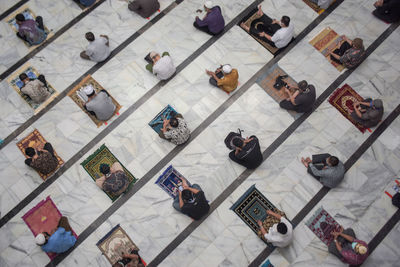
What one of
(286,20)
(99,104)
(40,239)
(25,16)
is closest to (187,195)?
(99,104)

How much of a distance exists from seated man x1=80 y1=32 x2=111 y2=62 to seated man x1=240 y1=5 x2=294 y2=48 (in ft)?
10.9

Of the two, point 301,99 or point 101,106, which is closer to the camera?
point 301,99

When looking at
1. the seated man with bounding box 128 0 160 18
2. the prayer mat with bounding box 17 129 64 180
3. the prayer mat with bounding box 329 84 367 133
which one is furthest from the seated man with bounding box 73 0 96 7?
the prayer mat with bounding box 329 84 367 133

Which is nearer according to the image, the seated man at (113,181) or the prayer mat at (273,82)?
the seated man at (113,181)

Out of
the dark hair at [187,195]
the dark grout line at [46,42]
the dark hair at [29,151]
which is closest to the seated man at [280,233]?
the dark hair at [187,195]

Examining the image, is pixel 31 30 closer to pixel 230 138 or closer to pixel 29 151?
pixel 29 151

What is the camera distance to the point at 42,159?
23.2ft

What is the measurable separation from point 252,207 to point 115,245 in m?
2.93

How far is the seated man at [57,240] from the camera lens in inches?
259

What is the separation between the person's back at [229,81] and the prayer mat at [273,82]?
68 cm

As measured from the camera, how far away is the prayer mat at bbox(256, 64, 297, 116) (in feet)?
25.8

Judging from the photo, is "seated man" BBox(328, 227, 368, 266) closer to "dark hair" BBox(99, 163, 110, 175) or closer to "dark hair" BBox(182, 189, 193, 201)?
"dark hair" BBox(182, 189, 193, 201)

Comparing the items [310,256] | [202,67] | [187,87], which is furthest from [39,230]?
[310,256]

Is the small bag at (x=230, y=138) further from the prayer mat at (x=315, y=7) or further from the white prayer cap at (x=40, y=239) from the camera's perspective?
the white prayer cap at (x=40, y=239)
